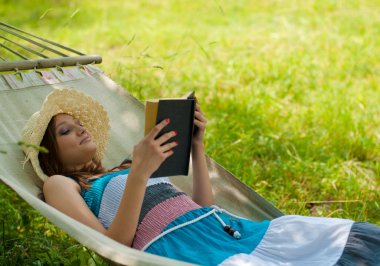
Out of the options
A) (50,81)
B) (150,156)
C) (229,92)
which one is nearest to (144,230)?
(150,156)

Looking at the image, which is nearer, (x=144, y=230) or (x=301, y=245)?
(x=301, y=245)

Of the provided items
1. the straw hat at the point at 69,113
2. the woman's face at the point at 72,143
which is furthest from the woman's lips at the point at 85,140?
the straw hat at the point at 69,113

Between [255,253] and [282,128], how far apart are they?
1.98m

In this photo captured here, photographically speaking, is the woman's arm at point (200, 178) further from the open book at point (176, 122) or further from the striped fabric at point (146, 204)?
the open book at point (176, 122)

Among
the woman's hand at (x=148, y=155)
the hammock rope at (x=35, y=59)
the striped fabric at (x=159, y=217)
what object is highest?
the hammock rope at (x=35, y=59)

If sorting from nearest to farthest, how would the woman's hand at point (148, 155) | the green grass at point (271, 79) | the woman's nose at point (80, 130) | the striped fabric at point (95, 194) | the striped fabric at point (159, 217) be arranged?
the woman's hand at point (148, 155)
the striped fabric at point (159, 217)
the striped fabric at point (95, 194)
the woman's nose at point (80, 130)
the green grass at point (271, 79)

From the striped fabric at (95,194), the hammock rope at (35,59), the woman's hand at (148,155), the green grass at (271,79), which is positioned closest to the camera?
the woman's hand at (148,155)

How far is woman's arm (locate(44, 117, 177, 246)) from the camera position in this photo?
1.99 metres

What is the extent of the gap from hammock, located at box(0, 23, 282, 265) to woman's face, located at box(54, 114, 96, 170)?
131 millimetres

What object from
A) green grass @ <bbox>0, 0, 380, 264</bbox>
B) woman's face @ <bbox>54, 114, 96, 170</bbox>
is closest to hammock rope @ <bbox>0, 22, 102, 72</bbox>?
green grass @ <bbox>0, 0, 380, 264</bbox>

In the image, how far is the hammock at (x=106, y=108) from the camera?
239 centimetres

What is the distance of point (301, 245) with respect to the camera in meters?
2.08

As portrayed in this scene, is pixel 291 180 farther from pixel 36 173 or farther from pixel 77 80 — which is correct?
pixel 36 173

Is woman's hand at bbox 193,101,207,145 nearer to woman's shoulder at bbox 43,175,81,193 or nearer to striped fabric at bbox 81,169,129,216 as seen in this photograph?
striped fabric at bbox 81,169,129,216
